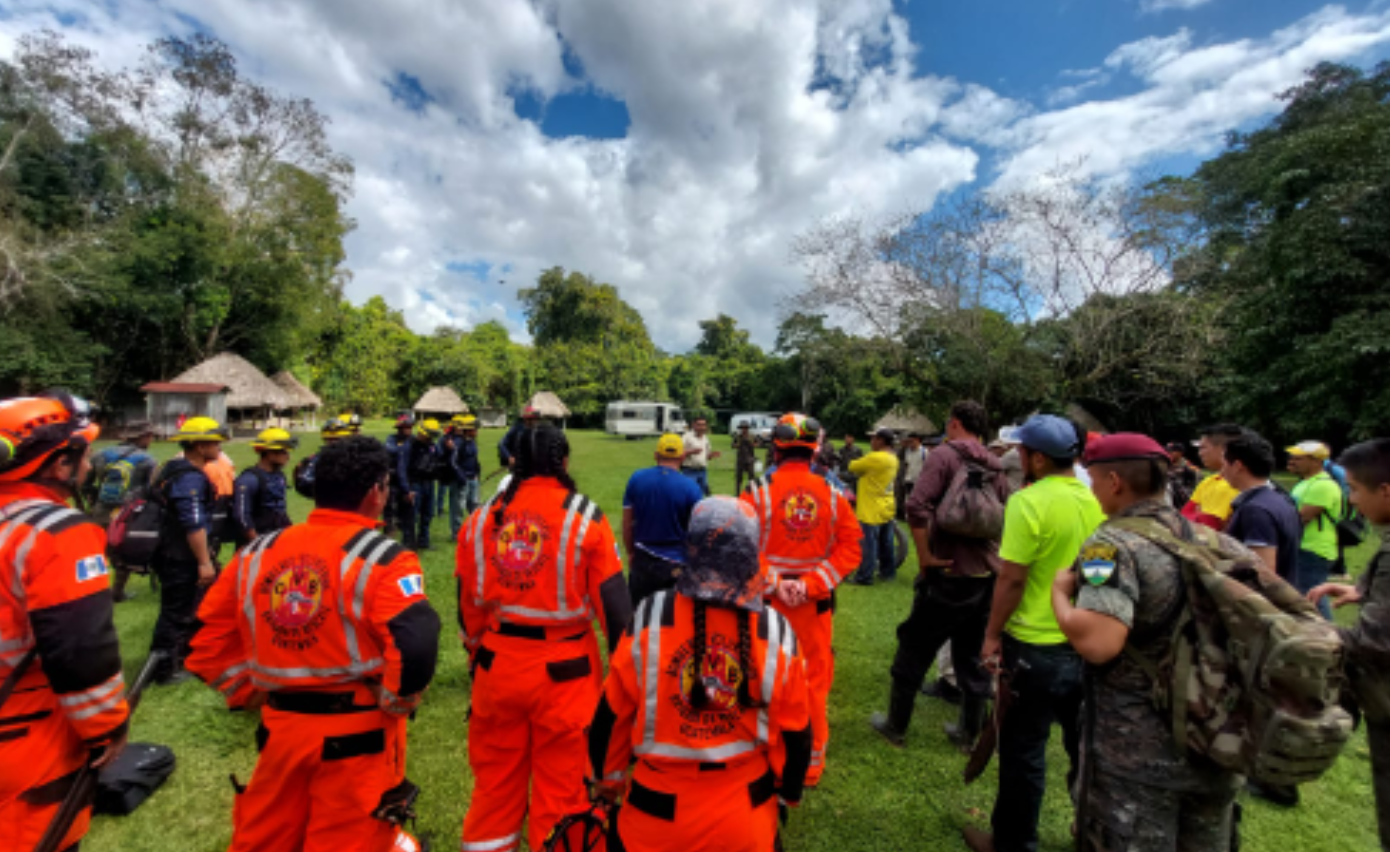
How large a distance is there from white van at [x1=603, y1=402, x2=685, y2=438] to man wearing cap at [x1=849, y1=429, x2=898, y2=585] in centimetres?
3018

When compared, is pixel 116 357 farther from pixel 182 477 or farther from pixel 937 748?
pixel 937 748

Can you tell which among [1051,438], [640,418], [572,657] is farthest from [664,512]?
[640,418]

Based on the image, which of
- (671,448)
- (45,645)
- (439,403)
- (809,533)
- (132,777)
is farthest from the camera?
(439,403)

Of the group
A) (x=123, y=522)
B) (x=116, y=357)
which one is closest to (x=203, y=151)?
(x=116, y=357)

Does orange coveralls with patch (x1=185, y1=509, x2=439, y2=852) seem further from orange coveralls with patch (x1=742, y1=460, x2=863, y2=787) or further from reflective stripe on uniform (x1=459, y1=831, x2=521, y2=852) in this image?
orange coveralls with patch (x1=742, y1=460, x2=863, y2=787)

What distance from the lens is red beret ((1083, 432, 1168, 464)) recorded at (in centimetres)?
220

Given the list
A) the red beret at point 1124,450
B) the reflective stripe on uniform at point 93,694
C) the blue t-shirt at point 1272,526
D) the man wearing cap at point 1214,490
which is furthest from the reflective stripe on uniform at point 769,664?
the man wearing cap at point 1214,490

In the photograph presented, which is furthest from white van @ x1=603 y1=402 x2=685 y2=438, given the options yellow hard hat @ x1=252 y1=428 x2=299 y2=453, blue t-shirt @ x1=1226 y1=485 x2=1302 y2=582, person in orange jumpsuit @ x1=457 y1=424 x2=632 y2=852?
person in orange jumpsuit @ x1=457 y1=424 x2=632 y2=852

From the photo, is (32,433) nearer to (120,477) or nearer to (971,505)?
(971,505)

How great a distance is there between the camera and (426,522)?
8617 mm

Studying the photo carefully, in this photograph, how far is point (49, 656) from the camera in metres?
1.92

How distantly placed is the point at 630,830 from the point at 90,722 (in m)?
1.91

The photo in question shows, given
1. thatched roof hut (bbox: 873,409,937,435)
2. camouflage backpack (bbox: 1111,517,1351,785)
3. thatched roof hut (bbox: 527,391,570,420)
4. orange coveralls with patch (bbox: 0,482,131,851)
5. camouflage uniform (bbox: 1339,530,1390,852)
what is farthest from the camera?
thatched roof hut (bbox: 527,391,570,420)

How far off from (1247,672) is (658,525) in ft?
10.5
